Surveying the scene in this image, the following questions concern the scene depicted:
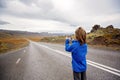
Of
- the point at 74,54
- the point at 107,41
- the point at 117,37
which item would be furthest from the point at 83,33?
the point at 117,37

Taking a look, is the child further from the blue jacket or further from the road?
the road

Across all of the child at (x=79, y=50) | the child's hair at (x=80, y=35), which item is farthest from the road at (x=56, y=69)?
→ the child's hair at (x=80, y=35)

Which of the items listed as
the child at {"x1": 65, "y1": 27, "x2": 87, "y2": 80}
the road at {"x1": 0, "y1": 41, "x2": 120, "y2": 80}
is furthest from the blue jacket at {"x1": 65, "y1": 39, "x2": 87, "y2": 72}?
the road at {"x1": 0, "y1": 41, "x2": 120, "y2": 80}

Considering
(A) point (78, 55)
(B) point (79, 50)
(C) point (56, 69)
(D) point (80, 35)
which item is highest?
(D) point (80, 35)

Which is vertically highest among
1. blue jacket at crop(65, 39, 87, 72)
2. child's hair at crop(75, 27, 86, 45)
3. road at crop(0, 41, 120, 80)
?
child's hair at crop(75, 27, 86, 45)

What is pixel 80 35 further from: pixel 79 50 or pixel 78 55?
pixel 78 55

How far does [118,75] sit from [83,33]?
120 inches

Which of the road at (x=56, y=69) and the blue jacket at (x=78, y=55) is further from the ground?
the blue jacket at (x=78, y=55)

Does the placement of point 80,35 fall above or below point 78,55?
above

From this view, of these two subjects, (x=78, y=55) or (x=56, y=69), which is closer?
(x=78, y=55)

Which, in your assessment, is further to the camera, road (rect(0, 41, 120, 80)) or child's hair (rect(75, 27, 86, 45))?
road (rect(0, 41, 120, 80))

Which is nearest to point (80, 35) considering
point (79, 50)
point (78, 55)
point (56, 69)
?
point (79, 50)

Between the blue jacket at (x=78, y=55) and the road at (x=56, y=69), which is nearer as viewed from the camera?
the blue jacket at (x=78, y=55)

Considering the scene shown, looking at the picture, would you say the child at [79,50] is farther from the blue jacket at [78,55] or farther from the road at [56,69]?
the road at [56,69]
